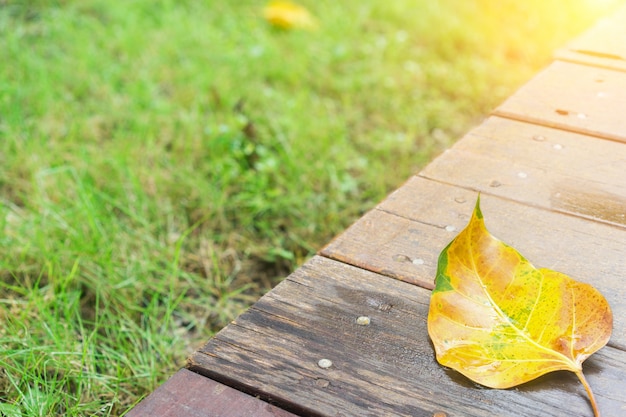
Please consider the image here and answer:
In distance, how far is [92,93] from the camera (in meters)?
2.91

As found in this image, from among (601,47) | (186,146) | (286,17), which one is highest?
(601,47)

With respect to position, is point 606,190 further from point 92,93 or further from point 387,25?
point 387,25

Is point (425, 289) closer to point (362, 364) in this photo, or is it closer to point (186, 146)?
point (362, 364)

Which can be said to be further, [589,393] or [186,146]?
[186,146]

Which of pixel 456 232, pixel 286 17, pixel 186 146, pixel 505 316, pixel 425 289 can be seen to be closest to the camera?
pixel 505 316

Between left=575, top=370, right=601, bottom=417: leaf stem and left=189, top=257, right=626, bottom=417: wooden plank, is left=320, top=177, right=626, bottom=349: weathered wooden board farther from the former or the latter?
left=575, top=370, right=601, bottom=417: leaf stem

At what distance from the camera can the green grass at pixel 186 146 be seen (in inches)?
65.9

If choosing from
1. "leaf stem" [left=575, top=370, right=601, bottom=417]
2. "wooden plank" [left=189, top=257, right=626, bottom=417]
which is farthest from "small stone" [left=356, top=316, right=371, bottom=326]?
"leaf stem" [left=575, top=370, right=601, bottom=417]

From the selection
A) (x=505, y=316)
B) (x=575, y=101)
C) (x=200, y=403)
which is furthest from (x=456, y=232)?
(x=575, y=101)

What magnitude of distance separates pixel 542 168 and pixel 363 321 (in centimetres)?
67

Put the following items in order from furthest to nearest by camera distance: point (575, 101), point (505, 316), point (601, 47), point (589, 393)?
point (601, 47) < point (575, 101) < point (505, 316) < point (589, 393)

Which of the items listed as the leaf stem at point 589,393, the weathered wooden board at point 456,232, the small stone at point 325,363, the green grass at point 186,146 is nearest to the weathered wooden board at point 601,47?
the green grass at point 186,146

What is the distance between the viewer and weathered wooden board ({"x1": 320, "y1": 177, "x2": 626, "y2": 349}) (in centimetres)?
Answer: 120

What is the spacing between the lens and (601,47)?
2.24m
